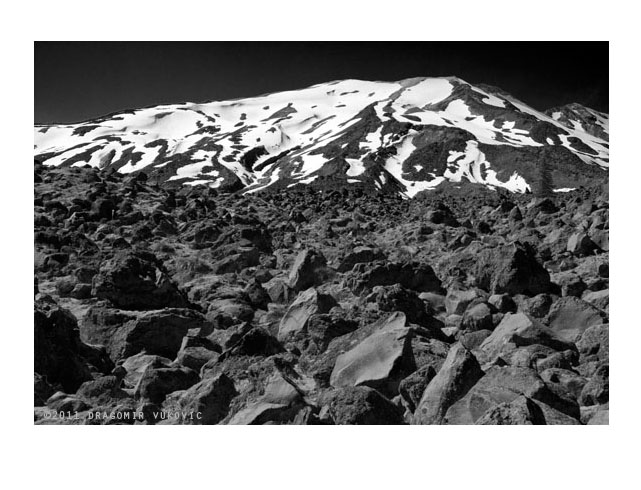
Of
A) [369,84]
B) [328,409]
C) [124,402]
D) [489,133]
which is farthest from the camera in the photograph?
[369,84]

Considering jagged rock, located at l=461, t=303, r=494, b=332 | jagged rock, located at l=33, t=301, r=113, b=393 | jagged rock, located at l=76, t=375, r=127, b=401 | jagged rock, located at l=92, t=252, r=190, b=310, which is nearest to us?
jagged rock, located at l=76, t=375, r=127, b=401

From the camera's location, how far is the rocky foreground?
7.07 m

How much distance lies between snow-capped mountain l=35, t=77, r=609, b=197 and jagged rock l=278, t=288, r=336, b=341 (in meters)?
52.1

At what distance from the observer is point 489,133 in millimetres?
101312

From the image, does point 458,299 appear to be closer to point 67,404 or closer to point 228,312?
point 228,312

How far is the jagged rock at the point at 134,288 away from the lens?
34.7 ft

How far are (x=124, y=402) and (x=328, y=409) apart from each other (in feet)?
8.72

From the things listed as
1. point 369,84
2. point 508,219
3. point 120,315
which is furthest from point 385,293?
point 369,84

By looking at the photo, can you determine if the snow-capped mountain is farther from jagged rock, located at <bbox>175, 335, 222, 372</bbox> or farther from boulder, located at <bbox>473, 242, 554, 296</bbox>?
jagged rock, located at <bbox>175, 335, 222, 372</bbox>

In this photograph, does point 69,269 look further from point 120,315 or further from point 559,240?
point 559,240

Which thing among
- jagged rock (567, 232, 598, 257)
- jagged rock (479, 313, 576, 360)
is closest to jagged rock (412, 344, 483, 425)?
jagged rock (479, 313, 576, 360)

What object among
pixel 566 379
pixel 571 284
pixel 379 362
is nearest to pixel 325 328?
pixel 379 362

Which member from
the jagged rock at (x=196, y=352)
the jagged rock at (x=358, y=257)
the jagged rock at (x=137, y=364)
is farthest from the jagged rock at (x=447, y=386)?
the jagged rock at (x=358, y=257)

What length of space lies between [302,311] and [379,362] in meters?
→ 2.42
